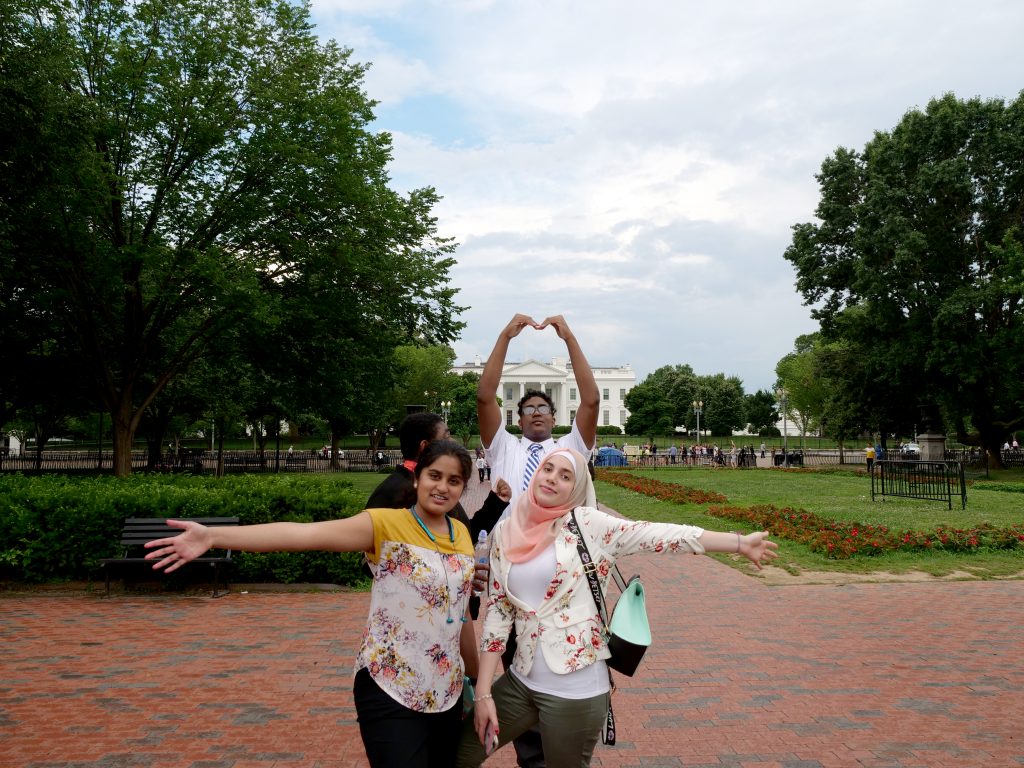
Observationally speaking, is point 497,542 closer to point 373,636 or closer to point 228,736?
point 373,636

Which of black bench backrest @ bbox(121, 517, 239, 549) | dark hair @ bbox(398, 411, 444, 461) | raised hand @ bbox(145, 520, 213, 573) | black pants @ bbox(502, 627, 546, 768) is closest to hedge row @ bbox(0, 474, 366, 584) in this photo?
black bench backrest @ bbox(121, 517, 239, 549)

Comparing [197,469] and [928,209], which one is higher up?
[928,209]

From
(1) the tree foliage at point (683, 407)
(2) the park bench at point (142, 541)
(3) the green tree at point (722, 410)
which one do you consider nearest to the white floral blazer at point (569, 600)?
(2) the park bench at point (142, 541)

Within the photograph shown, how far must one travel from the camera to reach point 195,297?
58.4ft

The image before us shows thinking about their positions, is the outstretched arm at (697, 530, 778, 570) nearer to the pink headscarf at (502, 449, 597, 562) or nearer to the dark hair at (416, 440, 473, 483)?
the pink headscarf at (502, 449, 597, 562)

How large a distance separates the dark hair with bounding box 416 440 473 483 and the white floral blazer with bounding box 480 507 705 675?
305 millimetres

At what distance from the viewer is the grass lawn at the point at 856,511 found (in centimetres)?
1030

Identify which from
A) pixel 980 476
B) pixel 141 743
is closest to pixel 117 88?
pixel 141 743

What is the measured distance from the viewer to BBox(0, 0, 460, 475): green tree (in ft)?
48.8

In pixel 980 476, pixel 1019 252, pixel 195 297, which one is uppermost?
pixel 1019 252

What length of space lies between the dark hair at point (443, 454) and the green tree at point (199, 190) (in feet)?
42.0

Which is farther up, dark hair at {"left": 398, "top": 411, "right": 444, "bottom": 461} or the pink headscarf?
dark hair at {"left": 398, "top": 411, "right": 444, "bottom": 461}

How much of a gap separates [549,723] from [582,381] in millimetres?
1713

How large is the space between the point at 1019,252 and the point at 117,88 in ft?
88.1
